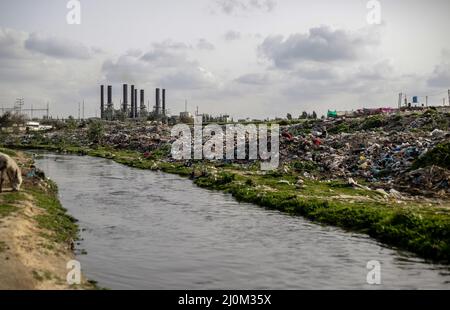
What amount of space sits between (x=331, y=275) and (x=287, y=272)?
101 centimetres

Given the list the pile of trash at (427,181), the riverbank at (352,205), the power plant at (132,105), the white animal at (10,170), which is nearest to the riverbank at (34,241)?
the white animal at (10,170)

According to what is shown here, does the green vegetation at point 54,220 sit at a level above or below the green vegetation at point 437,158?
below

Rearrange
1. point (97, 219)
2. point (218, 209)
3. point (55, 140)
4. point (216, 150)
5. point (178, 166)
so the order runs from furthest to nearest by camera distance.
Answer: point (55, 140) < point (216, 150) < point (178, 166) < point (218, 209) < point (97, 219)

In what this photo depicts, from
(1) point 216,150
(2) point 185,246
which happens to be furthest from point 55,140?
(2) point 185,246

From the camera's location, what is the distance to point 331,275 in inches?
461

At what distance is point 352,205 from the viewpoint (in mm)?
18812

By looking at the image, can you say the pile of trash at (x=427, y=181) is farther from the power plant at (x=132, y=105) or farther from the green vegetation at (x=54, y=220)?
the power plant at (x=132, y=105)

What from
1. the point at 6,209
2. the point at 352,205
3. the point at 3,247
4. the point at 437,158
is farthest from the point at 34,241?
the point at 437,158

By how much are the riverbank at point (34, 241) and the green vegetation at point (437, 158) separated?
54.1ft

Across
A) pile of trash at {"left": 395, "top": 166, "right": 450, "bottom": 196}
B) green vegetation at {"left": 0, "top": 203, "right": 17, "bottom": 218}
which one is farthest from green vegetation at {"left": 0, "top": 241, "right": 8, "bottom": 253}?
pile of trash at {"left": 395, "top": 166, "right": 450, "bottom": 196}

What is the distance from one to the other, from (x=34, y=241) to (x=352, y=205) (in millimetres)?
11259

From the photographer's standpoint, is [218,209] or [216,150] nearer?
[218,209]

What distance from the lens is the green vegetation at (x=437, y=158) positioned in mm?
23986
